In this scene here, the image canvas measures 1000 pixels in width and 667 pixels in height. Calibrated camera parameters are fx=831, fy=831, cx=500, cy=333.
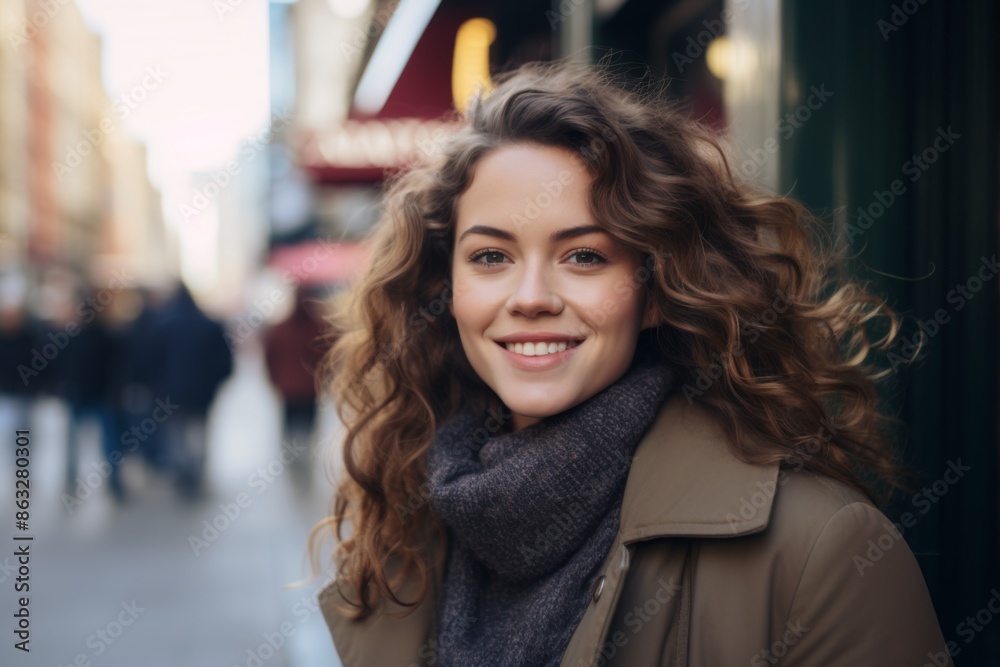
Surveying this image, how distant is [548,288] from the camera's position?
1.88 m

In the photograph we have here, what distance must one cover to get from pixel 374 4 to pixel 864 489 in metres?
9.68

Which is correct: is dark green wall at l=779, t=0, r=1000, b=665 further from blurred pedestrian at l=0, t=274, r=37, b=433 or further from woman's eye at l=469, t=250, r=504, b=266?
blurred pedestrian at l=0, t=274, r=37, b=433

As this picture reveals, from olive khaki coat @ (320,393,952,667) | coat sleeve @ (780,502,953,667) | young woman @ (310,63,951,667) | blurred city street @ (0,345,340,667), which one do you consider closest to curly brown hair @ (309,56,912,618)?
young woman @ (310,63,951,667)

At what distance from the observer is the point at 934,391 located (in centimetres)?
233

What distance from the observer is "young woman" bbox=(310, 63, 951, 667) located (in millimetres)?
1593

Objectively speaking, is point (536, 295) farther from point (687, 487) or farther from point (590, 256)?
point (687, 487)

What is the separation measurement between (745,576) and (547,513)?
45 centimetres

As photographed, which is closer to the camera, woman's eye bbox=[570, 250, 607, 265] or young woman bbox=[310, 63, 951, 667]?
young woman bbox=[310, 63, 951, 667]

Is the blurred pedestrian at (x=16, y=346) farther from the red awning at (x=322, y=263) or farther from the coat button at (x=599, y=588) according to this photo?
the coat button at (x=599, y=588)

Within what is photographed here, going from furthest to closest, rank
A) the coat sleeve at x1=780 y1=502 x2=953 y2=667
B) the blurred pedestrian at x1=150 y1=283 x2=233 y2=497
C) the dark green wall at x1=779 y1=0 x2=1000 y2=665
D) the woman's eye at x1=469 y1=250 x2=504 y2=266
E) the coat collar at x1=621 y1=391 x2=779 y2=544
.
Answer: the blurred pedestrian at x1=150 y1=283 x2=233 y2=497
the dark green wall at x1=779 y1=0 x2=1000 y2=665
the woman's eye at x1=469 y1=250 x2=504 y2=266
the coat collar at x1=621 y1=391 x2=779 y2=544
the coat sleeve at x1=780 y1=502 x2=953 y2=667

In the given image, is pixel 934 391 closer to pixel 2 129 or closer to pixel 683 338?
pixel 683 338

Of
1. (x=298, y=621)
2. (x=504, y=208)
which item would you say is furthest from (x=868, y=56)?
(x=298, y=621)

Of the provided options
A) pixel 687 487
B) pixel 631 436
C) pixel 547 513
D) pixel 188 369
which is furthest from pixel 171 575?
pixel 687 487

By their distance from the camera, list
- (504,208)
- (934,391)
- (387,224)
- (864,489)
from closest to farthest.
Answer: (864,489), (504,208), (934,391), (387,224)
